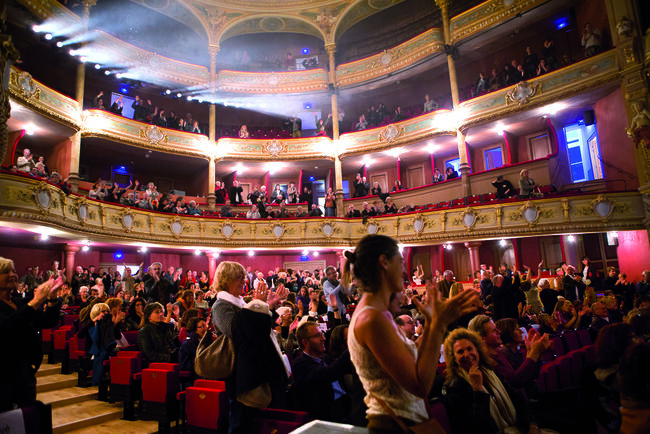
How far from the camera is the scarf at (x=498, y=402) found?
2.13 meters

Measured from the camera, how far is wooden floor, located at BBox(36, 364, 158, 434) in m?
4.04

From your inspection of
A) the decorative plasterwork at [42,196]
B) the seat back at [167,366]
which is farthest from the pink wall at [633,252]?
the decorative plasterwork at [42,196]

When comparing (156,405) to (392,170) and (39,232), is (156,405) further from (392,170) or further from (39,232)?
(392,170)

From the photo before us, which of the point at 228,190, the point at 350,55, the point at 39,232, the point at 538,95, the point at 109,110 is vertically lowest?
the point at 39,232

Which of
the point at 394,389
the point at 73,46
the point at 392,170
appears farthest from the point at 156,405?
the point at 392,170

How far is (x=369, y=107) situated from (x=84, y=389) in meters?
16.5

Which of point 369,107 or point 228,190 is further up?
point 369,107

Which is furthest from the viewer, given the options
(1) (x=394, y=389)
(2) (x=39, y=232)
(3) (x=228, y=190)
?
(3) (x=228, y=190)

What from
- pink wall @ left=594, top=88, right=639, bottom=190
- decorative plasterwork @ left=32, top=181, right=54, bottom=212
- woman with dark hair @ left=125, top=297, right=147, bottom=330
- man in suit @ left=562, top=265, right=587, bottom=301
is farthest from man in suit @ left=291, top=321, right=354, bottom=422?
pink wall @ left=594, top=88, right=639, bottom=190

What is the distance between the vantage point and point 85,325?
16.6 feet

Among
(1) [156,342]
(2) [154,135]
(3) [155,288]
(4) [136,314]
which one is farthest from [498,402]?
(2) [154,135]

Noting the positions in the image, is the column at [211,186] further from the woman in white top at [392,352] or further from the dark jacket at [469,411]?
the woman in white top at [392,352]

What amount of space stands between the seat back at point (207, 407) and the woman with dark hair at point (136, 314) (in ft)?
10.2

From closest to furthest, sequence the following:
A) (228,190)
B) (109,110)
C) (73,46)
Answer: (73,46), (109,110), (228,190)
